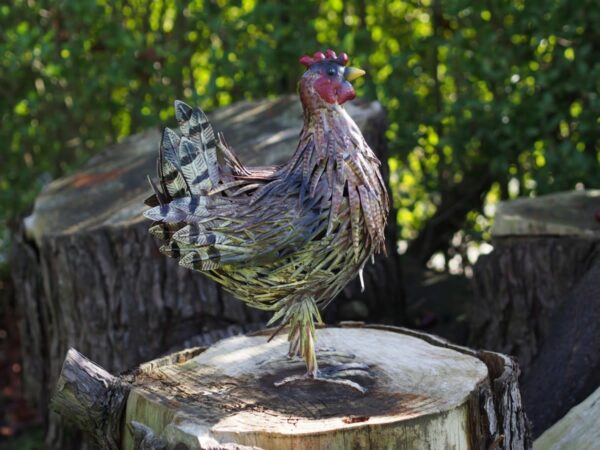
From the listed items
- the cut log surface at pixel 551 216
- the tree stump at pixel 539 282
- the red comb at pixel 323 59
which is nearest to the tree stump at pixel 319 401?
the tree stump at pixel 539 282

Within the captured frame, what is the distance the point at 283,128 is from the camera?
187 inches

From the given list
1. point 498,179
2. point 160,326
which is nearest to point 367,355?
point 160,326

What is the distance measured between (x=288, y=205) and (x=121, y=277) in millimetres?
1666

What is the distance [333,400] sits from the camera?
2.86 meters

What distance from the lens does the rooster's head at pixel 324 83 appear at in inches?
111

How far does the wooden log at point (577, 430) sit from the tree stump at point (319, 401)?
0.28 metres

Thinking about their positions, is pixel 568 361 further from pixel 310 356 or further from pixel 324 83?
pixel 324 83

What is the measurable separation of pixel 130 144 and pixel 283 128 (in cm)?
88

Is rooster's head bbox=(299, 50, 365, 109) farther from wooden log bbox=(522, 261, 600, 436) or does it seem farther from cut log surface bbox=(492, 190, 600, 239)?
cut log surface bbox=(492, 190, 600, 239)

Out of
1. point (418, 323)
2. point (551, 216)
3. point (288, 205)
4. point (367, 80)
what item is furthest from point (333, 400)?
point (367, 80)

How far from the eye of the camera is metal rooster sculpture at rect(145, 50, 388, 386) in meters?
2.78

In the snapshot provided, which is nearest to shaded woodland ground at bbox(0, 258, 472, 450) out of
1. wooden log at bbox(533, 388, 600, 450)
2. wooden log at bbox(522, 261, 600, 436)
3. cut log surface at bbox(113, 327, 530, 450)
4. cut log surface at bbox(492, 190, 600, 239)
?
cut log surface at bbox(492, 190, 600, 239)

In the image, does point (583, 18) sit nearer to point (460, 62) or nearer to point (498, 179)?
point (460, 62)

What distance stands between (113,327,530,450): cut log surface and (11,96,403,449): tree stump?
838 mm
